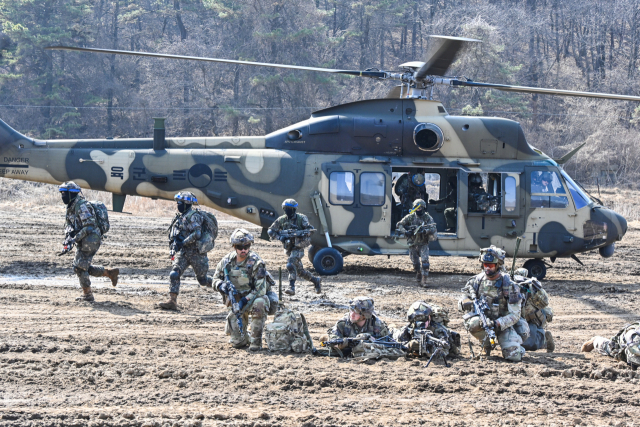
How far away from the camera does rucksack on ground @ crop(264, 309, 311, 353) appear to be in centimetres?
718

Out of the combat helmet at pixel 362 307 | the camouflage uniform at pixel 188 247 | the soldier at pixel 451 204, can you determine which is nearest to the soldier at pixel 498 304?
the combat helmet at pixel 362 307

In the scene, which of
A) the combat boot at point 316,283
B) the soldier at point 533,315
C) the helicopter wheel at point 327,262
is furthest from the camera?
the helicopter wheel at point 327,262

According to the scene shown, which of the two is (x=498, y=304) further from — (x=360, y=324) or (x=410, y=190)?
(x=410, y=190)

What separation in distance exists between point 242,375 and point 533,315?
3.37 m

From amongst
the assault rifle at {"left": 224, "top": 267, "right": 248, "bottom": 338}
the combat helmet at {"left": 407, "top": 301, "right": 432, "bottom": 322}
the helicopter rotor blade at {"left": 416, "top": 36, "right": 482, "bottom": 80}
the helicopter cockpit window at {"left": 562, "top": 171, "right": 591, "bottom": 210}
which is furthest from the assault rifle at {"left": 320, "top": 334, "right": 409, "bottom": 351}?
the helicopter cockpit window at {"left": 562, "top": 171, "right": 591, "bottom": 210}

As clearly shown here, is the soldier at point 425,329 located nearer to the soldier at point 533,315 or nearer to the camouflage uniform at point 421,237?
the soldier at point 533,315

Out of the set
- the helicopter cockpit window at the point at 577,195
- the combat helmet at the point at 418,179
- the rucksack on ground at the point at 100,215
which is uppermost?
the combat helmet at the point at 418,179

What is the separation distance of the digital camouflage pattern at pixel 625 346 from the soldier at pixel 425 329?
65.5 inches

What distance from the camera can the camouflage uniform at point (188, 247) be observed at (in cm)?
927

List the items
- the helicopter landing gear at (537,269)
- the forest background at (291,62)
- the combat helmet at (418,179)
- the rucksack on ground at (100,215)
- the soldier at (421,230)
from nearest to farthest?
the rucksack on ground at (100,215), the soldier at (421,230), the combat helmet at (418,179), the helicopter landing gear at (537,269), the forest background at (291,62)

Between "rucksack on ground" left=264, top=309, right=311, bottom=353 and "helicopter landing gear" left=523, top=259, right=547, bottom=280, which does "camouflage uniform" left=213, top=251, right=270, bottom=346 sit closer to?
"rucksack on ground" left=264, top=309, right=311, bottom=353

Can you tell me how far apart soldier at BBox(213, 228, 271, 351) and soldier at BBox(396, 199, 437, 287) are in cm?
460

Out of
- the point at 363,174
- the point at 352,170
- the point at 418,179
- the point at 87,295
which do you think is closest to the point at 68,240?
the point at 87,295

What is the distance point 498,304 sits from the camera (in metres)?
7.24
